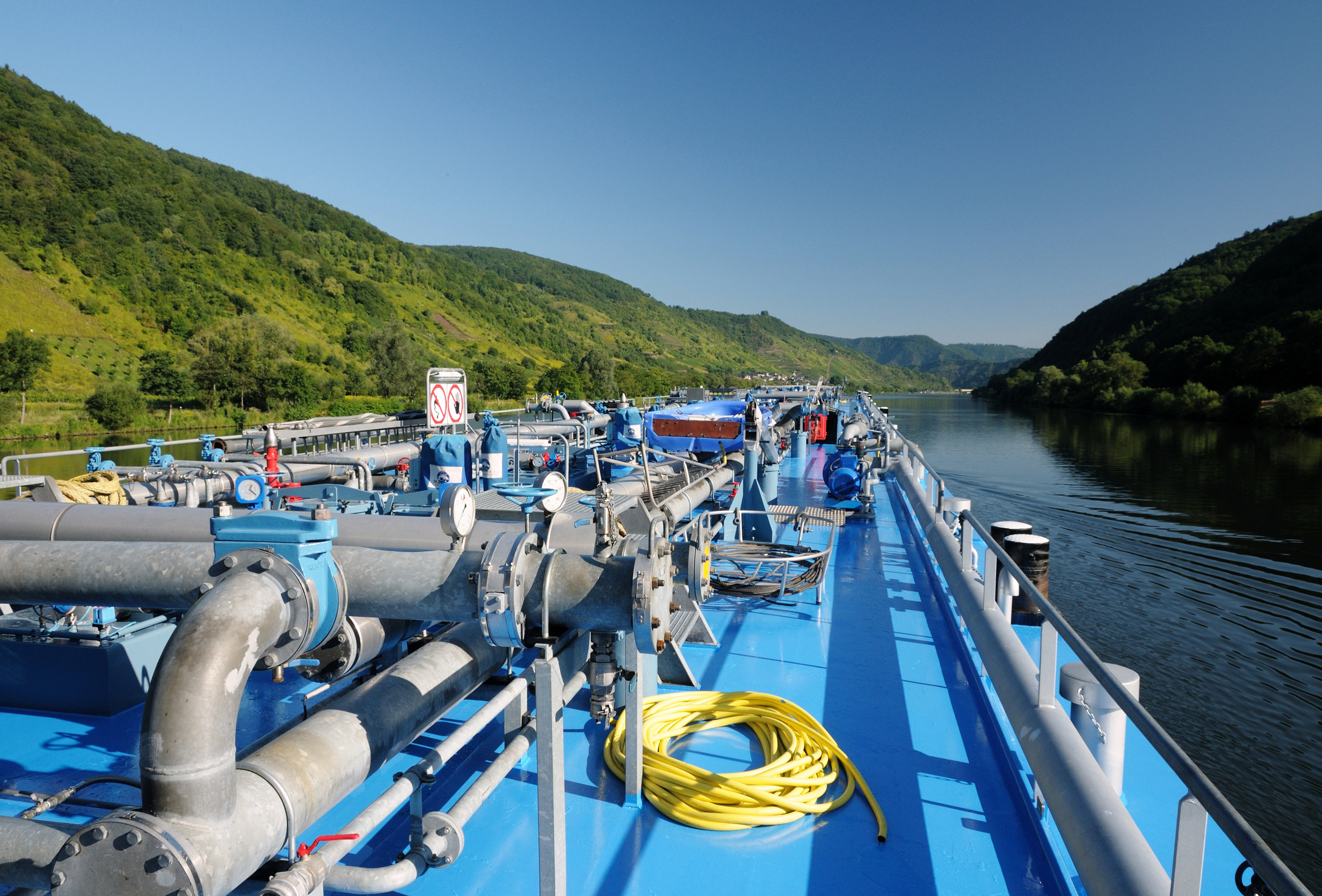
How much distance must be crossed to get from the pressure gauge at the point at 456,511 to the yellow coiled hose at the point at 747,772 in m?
1.86

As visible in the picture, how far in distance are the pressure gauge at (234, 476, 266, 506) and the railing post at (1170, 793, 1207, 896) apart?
23.8ft

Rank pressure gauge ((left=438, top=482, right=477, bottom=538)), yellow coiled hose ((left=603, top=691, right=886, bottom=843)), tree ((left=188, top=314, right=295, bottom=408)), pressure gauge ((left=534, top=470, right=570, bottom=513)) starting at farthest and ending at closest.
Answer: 1. tree ((left=188, top=314, right=295, bottom=408))
2. yellow coiled hose ((left=603, top=691, right=886, bottom=843))
3. pressure gauge ((left=534, top=470, right=570, bottom=513))
4. pressure gauge ((left=438, top=482, right=477, bottom=538))

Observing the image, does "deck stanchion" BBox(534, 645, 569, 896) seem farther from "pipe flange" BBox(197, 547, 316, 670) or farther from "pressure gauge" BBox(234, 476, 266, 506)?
"pressure gauge" BBox(234, 476, 266, 506)

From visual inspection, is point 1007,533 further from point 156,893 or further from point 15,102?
point 15,102

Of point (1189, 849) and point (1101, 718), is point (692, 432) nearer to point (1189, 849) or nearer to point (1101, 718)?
point (1101, 718)

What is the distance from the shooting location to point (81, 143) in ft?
366

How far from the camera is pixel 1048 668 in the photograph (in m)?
3.33

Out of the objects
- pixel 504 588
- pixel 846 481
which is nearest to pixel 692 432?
pixel 846 481

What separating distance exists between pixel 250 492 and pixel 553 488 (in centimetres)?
428

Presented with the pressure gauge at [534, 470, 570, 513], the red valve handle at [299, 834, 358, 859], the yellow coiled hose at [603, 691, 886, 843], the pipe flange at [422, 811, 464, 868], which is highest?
the pressure gauge at [534, 470, 570, 513]

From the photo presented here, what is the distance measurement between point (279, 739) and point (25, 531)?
241 centimetres

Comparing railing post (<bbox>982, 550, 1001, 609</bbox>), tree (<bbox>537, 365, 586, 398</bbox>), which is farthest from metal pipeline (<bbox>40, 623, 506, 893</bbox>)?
tree (<bbox>537, 365, 586, 398</bbox>)

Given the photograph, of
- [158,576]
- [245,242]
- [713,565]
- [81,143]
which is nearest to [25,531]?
[158,576]

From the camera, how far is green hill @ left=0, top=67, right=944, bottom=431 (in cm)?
6794
